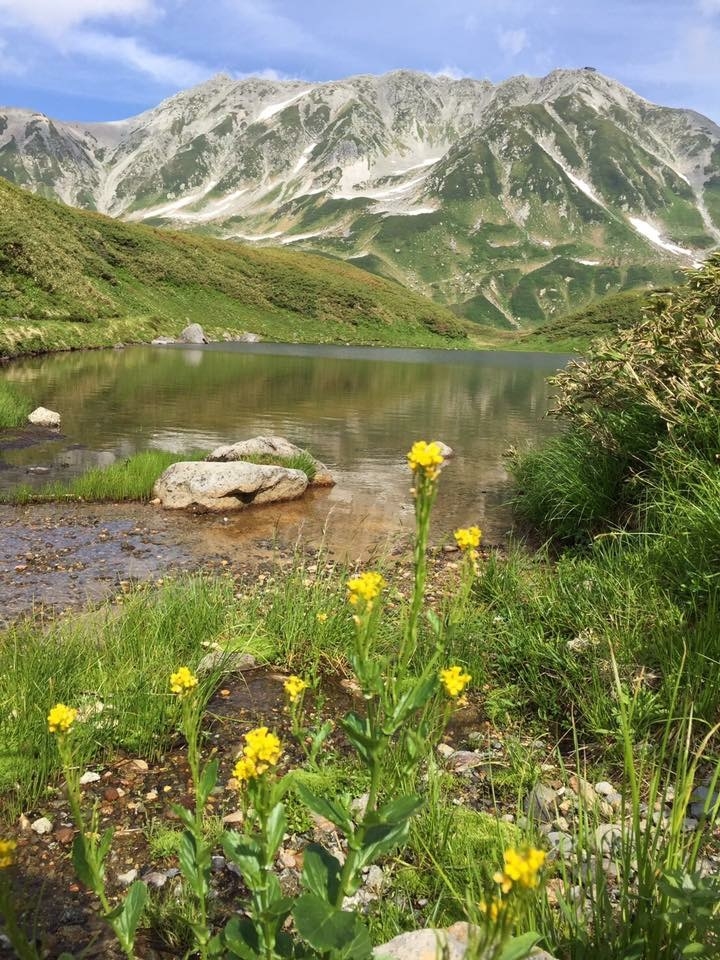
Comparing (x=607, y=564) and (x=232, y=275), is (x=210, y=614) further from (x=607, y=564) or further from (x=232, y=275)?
(x=232, y=275)

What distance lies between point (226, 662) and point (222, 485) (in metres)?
10.6

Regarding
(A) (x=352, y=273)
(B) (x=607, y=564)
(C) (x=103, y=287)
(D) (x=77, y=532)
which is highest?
(A) (x=352, y=273)

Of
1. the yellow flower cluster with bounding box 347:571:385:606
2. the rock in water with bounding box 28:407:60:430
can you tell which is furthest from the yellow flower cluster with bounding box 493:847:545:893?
the rock in water with bounding box 28:407:60:430

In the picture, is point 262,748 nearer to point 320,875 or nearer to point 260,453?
point 320,875

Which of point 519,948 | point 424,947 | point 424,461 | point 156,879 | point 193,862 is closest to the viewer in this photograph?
point 519,948

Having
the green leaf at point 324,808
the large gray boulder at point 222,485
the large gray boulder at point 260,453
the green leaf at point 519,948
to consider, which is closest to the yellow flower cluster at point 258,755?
the green leaf at point 324,808

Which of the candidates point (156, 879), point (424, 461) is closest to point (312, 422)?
point (156, 879)

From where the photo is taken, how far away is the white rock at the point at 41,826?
429 cm

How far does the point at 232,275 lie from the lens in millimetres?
143000

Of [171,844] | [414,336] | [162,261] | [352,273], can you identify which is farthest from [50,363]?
[352,273]

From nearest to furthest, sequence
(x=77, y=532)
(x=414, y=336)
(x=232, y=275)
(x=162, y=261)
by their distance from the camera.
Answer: (x=77, y=532), (x=162, y=261), (x=232, y=275), (x=414, y=336)

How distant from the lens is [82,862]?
7.06 feet

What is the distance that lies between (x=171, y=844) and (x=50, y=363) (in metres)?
51.6

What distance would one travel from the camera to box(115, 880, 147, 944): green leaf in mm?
2148
